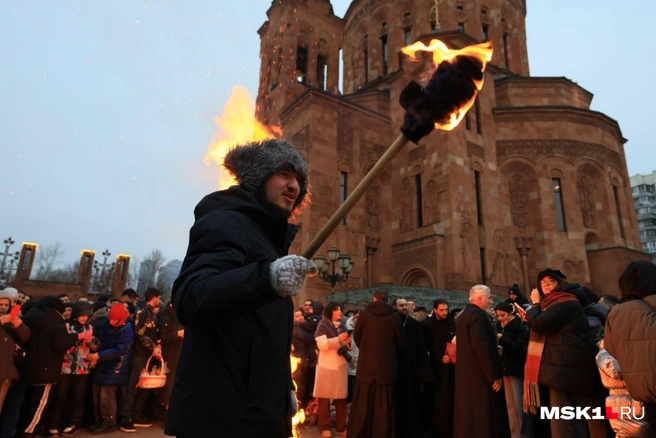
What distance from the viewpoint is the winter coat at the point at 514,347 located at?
543cm

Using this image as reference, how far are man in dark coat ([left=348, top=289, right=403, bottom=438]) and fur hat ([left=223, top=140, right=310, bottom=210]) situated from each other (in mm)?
4014

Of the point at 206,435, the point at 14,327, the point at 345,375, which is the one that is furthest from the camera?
the point at 345,375

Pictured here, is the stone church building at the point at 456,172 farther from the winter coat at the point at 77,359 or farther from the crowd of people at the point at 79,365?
the winter coat at the point at 77,359

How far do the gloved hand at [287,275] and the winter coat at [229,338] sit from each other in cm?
2

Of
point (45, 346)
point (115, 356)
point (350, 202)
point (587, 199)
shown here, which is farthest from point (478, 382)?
point (587, 199)

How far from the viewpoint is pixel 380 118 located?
68.5 ft

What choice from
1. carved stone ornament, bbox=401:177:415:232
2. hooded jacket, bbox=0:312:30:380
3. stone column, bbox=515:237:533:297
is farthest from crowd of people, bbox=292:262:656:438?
stone column, bbox=515:237:533:297

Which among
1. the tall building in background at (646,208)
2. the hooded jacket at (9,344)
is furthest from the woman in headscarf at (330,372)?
the tall building in background at (646,208)

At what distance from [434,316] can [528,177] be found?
1723 cm

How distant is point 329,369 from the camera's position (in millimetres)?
6352

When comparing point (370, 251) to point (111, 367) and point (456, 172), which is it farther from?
point (111, 367)

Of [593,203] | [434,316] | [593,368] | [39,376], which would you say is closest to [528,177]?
[593,203]

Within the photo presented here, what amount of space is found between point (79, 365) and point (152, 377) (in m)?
1.07

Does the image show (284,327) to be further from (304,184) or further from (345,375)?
(345,375)
